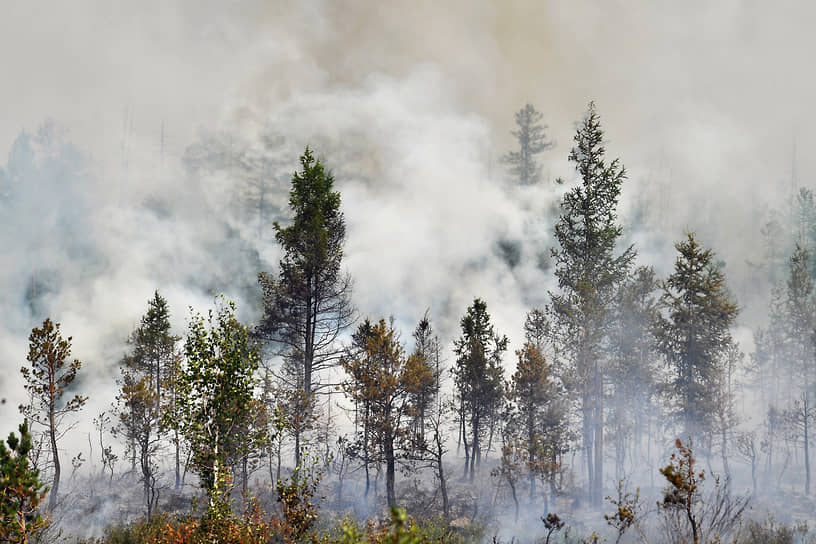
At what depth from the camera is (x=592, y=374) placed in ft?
95.6

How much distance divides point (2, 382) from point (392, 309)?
4771cm

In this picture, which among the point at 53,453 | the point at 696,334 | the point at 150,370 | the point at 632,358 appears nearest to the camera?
the point at 53,453

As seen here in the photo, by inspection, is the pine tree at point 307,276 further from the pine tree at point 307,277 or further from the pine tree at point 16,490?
the pine tree at point 16,490

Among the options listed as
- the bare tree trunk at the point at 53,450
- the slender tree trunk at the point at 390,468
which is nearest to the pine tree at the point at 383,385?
the slender tree trunk at the point at 390,468

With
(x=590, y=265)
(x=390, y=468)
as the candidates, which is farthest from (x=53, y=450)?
(x=590, y=265)

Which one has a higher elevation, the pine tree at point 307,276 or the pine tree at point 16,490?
the pine tree at point 307,276

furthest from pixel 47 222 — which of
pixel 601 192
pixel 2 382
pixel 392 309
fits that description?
pixel 601 192

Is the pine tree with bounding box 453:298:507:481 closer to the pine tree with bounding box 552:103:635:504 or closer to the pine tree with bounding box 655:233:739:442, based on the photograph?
the pine tree with bounding box 552:103:635:504

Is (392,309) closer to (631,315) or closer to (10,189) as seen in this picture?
(631,315)

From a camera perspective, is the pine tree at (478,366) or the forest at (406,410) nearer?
the forest at (406,410)

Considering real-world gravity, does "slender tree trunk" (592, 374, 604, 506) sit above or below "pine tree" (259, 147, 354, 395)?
below

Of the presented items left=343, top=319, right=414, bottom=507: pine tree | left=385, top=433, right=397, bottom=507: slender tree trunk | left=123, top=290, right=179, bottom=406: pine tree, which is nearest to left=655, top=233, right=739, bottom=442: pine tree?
left=343, top=319, right=414, bottom=507: pine tree

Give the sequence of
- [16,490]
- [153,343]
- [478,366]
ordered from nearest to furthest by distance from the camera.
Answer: [16,490] → [153,343] → [478,366]

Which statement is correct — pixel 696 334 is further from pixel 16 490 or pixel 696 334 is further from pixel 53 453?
pixel 53 453
